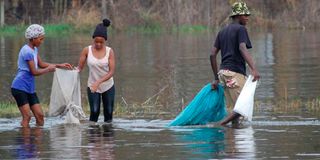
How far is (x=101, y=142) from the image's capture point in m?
12.2

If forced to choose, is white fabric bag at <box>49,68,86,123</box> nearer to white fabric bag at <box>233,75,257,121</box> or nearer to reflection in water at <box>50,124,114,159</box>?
reflection in water at <box>50,124,114,159</box>

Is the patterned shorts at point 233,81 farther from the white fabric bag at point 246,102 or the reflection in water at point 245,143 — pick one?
the reflection in water at point 245,143

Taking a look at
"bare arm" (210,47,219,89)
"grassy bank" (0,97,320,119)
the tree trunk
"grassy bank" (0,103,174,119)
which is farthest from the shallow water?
the tree trunk

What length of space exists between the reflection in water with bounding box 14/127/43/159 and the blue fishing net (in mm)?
2005

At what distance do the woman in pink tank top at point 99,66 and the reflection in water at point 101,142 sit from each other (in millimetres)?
423

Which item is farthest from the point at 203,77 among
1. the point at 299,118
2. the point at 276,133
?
the point at 276,133

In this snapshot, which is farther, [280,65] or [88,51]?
[280,65]

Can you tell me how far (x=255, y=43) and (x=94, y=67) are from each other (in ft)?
90.7

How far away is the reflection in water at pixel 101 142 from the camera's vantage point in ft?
35.9

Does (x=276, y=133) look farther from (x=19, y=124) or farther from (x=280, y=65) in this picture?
(x=280, y=65)

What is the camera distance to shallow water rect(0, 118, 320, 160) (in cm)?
1093

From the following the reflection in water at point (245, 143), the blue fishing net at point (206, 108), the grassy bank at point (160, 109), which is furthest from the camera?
the grassy bank at point (160, 109)

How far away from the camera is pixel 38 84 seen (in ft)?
75.5

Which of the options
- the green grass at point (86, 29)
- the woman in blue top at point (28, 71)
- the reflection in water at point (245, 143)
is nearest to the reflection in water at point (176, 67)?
the woman in blue top at point (28, 71)
